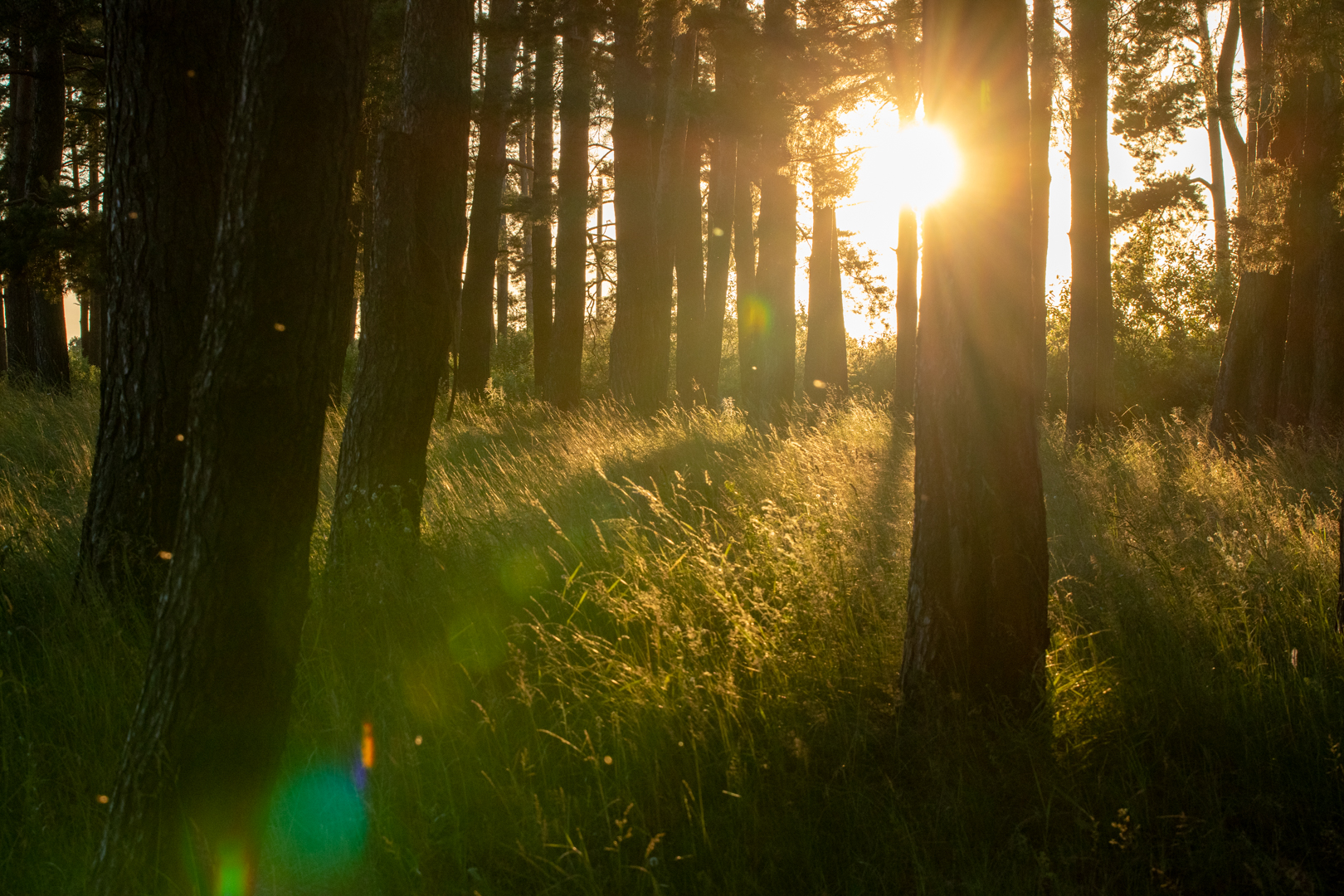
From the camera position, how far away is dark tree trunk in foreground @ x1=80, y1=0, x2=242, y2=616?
13.6 feet

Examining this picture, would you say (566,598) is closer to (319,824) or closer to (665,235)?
(319,824)

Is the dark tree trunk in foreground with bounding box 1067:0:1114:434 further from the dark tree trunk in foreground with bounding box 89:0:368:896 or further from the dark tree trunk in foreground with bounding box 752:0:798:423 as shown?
the dark tree trunk in foreground with bounding box 89:0:368:896

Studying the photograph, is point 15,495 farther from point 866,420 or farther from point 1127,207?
point 1127,207

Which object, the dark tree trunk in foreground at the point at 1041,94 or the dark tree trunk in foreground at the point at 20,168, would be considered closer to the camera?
the dark tree trunk in foreground at the point at 1041,94

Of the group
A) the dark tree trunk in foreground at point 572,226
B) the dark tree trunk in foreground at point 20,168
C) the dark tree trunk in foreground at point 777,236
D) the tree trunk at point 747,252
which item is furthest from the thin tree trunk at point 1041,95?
the dark tree trunk in foreground at point 20,168

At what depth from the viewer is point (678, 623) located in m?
3.88

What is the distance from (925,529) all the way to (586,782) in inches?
63.4

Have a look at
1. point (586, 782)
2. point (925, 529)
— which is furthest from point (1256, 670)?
point (586, 782)

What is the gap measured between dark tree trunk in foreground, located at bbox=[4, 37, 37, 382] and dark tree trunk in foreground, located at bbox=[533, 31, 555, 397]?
852 cm

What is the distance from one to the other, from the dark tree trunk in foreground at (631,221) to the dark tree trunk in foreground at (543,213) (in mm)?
2248

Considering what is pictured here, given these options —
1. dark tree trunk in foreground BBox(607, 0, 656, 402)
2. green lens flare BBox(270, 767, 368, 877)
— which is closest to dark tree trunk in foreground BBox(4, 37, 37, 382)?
dark tree trunk in foreground BBox(607, 0, 656, 402)

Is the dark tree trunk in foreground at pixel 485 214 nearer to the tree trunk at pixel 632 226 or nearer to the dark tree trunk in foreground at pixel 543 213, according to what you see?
the dark tree trunk in foreground at pixel 543 213

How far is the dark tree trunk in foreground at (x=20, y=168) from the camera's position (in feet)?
49.3

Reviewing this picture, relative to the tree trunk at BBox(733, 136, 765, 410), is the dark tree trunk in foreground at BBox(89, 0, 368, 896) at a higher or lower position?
lower
